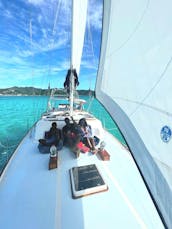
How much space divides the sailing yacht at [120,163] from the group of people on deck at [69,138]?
0.15 metres

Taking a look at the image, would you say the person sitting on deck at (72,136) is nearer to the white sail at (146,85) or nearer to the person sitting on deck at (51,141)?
the person sitting on deck at (51,141)

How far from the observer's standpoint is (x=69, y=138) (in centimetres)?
243

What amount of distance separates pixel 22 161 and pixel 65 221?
4.08 feet

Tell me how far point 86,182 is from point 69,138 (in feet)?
3.45

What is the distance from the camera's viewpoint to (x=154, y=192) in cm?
56

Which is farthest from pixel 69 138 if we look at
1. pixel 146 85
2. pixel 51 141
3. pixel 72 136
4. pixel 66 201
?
pixel 146 85

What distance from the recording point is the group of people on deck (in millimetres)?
2303

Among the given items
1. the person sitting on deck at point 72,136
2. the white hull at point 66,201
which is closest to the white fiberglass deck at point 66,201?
the white hull at point 66,201

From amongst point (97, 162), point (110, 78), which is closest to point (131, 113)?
point (110, 78)

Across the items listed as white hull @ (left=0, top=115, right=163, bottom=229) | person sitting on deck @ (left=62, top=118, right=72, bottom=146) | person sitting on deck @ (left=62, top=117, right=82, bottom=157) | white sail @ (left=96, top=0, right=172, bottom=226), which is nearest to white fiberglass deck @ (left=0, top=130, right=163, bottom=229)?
white hull @ (left=0, top=115, right=163, bottom=229)

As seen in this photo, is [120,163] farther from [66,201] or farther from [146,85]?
[146,85]

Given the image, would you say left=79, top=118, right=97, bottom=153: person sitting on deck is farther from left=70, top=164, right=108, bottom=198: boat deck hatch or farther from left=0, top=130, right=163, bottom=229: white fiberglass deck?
left=70, top=164, right=108, bottom=198: boat deck hatch

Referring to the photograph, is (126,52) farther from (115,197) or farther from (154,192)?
(115,197)

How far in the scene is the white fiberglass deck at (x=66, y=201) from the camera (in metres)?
1.15
